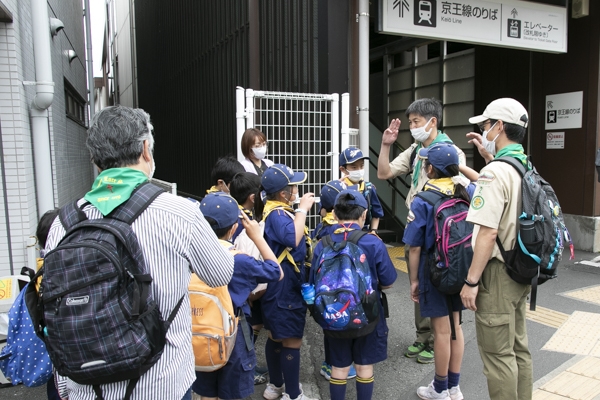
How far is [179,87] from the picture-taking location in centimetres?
1193

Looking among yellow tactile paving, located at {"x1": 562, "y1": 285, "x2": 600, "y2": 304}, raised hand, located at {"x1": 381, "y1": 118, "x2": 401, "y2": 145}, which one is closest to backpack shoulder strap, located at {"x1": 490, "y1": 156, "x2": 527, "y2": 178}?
raised hand, located at {"x1": 381, "y1": 118, "x2": 401, "y2": 145}

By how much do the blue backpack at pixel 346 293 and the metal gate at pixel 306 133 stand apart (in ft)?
8.02

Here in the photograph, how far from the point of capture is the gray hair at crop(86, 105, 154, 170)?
1.70 metres

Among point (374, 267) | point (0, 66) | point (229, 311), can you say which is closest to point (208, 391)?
point (229, 311)

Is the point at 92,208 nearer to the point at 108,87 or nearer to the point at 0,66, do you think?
the point at 0,66

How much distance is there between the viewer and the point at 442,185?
316 cm

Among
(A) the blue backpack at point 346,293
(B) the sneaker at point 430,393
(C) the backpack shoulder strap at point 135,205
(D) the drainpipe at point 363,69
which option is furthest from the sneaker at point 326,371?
(C) the backpack shoulder strap at point 135,205

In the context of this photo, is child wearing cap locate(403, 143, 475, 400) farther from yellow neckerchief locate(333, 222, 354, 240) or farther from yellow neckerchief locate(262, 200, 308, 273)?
yellow neckerchief locate(262, 200, 308, 273)

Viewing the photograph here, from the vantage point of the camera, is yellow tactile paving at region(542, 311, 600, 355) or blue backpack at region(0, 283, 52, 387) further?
yellow tactile paving at region(542, 311, 600, 355)

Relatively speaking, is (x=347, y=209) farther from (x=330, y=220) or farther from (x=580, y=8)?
(x=580, y=8)

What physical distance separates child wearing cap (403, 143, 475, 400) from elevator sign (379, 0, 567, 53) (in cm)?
261

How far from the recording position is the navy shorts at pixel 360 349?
9.75 ft

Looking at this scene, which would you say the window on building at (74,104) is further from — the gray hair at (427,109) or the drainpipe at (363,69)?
the gray hair at (427,109)

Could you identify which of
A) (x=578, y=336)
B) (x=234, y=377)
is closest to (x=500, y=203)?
(x=234, y=377)
